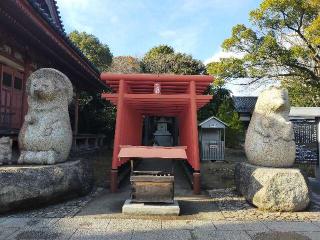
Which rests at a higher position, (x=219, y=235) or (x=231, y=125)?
(x=231, y=125)

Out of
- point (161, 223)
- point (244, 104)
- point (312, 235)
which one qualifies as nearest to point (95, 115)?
point (161, 223)

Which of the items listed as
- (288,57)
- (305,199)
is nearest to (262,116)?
(305,199)

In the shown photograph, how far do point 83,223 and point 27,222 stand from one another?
92cm

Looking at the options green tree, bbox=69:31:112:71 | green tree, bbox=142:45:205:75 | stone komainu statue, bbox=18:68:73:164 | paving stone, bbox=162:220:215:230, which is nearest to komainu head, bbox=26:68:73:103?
stone komainu statue, bbox=18:68:73:164

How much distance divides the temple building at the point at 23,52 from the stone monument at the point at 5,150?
1242 millimetres

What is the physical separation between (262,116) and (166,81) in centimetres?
260

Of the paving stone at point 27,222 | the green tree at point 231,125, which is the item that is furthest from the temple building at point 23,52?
the green tree at point 231,125

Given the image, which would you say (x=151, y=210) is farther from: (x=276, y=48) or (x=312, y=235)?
(x=276, y=48)

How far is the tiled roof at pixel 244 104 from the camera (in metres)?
31.3

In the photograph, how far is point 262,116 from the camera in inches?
292

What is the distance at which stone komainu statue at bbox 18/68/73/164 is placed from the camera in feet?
23.5

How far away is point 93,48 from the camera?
34.8 meters

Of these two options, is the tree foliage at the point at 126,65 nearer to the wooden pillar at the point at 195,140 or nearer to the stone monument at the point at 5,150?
the wooden pillar at the point at 195,140

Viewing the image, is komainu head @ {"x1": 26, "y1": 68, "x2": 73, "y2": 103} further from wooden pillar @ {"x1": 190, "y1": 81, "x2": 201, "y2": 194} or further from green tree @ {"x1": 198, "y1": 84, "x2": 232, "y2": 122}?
green tree @ {"x1": 198, "y1": 84, "x2": 232, "y2": 122}
